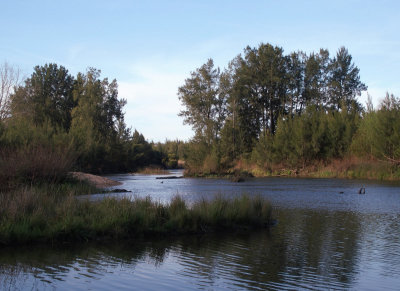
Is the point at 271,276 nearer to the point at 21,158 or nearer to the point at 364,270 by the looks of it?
the point at 364,270

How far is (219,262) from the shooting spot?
9242 mm

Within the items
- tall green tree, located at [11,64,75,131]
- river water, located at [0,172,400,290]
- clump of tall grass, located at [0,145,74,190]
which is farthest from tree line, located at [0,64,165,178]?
river water, located at [0,172,400,290]

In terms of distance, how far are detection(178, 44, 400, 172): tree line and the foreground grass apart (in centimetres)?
3734

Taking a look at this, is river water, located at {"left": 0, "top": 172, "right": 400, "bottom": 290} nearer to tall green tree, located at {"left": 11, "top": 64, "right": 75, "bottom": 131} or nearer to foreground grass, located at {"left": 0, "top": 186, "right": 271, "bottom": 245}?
foreground grass, located at {"left": 0, "top": 186, "right": 271, "bottom": 245}

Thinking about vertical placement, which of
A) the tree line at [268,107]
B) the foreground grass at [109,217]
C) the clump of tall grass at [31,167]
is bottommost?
the foreground grass at [109,217]

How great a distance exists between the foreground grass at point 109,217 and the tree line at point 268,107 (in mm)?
37341

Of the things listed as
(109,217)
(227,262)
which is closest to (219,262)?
(227,262)

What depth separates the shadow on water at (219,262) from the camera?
758cm

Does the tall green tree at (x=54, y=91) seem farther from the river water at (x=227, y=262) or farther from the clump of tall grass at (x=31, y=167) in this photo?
the river water at (x=227, y=262)

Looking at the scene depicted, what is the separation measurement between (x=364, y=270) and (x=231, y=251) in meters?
3.34

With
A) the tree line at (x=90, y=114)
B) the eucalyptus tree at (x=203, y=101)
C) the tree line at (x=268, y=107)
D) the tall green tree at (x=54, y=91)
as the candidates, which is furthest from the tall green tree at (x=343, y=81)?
the tall green tree at (x=54, y=91)

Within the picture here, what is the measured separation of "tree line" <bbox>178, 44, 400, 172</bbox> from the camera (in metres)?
50.9

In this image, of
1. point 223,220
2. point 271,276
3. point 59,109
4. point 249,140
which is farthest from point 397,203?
point 59,109

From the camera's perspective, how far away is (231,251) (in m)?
10.4
